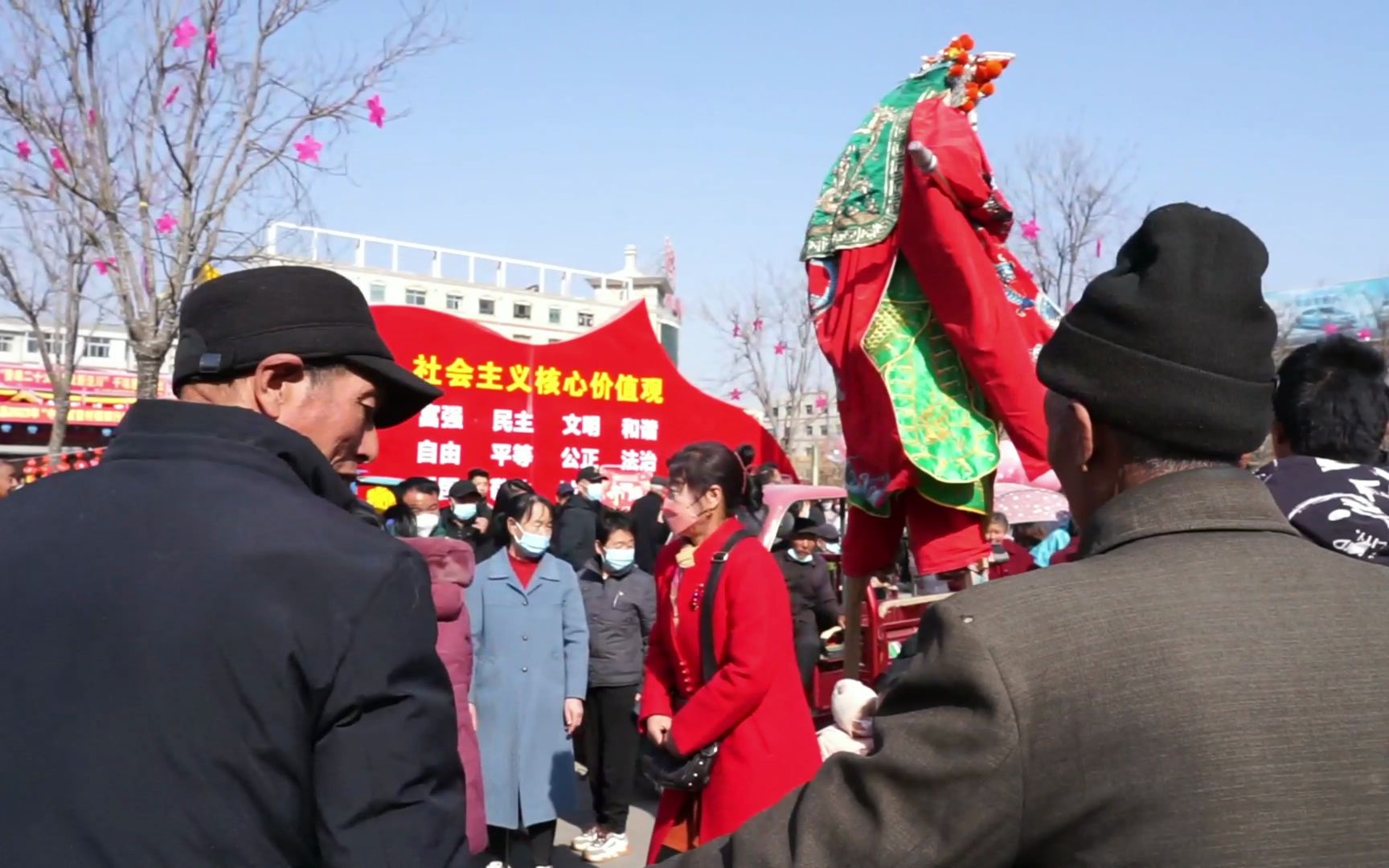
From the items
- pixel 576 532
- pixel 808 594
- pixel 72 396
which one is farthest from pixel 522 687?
pixel 72 396

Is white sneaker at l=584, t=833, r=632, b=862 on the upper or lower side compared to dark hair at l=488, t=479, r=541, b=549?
lower

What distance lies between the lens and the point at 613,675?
6758 mm

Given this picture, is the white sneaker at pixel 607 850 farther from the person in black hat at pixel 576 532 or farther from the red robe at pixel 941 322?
the red robe at pixel 941 322

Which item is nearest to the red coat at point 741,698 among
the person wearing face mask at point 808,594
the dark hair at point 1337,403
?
the dark hair at point 1337,403

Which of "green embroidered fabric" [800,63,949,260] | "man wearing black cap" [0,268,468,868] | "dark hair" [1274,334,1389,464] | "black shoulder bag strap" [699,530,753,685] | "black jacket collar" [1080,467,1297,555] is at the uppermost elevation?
"green embroidered fabric" [800,63,949,260]

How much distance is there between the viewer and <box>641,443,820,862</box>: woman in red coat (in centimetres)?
367

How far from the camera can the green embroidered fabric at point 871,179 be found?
11.1ft

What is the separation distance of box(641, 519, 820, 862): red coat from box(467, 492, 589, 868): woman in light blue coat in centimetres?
185

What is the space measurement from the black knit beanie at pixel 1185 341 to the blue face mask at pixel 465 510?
27.1 feet

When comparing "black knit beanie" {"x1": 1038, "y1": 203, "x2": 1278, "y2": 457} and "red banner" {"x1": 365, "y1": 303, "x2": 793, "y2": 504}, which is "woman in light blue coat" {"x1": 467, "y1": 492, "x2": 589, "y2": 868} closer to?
"black knit beanie" {"x1": 1038, "y1": 203, "x2": 1278, "y2": 457}

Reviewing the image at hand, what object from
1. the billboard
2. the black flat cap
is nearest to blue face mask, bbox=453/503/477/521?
the black flat cap

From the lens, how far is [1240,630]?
3.94 feet

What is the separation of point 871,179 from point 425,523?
594cm

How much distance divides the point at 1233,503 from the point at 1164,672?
0.25 meters
